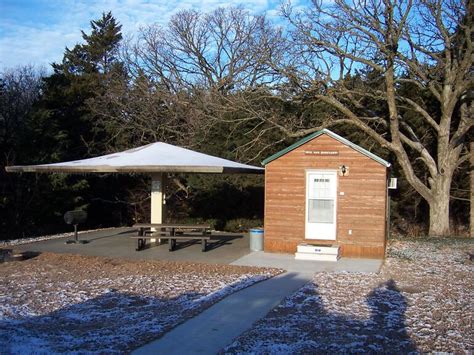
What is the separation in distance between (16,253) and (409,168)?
14.0m

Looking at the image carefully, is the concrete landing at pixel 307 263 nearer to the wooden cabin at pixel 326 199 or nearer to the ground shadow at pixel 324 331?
Answer: the wooden cabin at pixel 326 199

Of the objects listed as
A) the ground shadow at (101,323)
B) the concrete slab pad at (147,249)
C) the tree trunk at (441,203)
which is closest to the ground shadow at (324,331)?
the ground shadow at (101,323)

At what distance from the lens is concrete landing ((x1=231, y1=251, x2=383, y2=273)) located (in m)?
12.2

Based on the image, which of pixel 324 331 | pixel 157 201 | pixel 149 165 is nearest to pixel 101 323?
pixel 324 331

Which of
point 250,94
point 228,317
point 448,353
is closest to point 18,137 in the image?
point 250,94

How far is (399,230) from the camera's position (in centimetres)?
2539

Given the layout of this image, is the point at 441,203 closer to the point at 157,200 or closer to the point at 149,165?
the point at 157,200

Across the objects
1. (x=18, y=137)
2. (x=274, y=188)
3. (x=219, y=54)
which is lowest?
(x=274, y=188)

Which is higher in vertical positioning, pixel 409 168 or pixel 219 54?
pixel 219 54

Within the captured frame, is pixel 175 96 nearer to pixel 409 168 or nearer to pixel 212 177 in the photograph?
pixel 212 177

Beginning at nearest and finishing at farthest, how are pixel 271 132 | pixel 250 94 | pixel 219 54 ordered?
pixel 250 94 < pixel 271 132 < pixel 219 54

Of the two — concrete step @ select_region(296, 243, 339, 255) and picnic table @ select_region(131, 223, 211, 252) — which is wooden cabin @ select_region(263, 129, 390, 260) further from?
picnic table @ select_region(131, 223, 211, 252)

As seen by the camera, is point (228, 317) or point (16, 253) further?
point (16, 253)

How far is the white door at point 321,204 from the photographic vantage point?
558 inches
